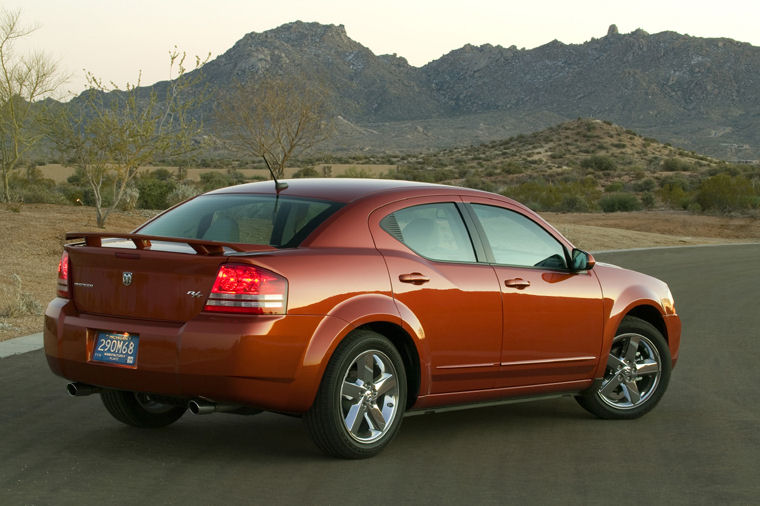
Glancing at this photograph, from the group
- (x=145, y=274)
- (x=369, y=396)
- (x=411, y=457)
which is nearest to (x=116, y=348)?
(x=145, y=274)

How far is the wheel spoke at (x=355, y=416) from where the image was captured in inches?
265

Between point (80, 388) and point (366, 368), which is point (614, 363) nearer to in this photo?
point (366, 368)

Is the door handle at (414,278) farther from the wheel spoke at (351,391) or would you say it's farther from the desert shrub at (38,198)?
the desert shrub at (38,198)

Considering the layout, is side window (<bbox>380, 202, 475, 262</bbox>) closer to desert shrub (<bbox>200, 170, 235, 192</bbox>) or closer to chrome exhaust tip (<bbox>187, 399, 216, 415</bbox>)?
chrome exhaust tip (<bbox>187, 399, 216, 415</bbox>)

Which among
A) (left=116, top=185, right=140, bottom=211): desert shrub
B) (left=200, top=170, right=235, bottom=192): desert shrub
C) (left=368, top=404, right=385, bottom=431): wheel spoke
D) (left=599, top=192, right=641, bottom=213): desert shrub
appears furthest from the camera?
(left=599, top=192, right=641, bottom=213): desert shrub

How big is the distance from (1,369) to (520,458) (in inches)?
206

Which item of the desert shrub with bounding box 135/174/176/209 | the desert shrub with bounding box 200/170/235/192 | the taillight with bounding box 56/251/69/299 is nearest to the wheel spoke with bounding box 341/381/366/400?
the taillight with bounding box 56/251/69/299

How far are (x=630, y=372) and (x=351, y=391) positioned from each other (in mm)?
2673

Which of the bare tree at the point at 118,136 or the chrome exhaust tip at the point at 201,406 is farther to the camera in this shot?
the bare tree at the point at 118,136

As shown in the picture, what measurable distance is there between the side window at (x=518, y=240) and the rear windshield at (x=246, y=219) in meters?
1.29

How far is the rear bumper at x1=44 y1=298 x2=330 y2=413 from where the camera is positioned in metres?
6.22

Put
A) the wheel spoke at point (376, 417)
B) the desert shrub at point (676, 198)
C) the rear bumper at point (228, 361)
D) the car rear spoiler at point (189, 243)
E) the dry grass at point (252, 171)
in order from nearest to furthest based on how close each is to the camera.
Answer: the rear bumper at point (228, 361) → the car rear spoiler at point (189, 243) → the wheel spoke at point (376, 417) → the desert shrub at point (676, 198) → the dry grass at point (252, 171)

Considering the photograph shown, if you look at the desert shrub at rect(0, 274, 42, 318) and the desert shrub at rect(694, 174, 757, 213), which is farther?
the desert shrub at rect(694, 174, 757, 213)

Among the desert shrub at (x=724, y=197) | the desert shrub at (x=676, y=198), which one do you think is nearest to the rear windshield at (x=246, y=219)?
the desert shrub at (x=724, y=197)
